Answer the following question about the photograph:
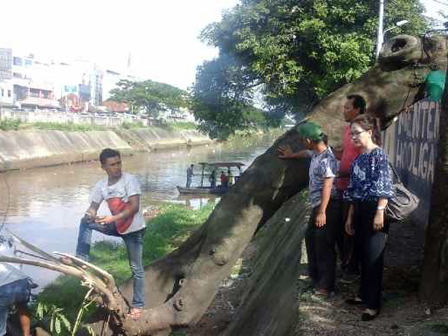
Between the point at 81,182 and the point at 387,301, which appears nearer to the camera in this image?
the point at 387,301

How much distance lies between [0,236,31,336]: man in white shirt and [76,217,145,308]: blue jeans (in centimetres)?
57

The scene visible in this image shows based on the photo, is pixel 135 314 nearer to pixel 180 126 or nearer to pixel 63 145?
pixel 63 145

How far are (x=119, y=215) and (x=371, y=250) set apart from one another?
207 cm

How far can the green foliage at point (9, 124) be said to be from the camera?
34.6 m

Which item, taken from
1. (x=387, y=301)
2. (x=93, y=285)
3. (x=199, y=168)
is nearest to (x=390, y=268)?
(x=387, y=301)

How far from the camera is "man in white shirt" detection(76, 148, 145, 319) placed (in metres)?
4.63

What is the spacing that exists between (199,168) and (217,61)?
1997cm

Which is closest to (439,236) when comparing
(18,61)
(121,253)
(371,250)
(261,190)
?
(371,250)

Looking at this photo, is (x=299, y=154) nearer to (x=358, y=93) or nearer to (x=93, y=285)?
(x=358, y=93)

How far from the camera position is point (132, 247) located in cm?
476

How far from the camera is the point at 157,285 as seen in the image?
4.83m

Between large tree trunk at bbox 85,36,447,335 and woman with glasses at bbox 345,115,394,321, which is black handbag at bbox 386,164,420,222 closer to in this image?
woman with glasses at bbox 345,115,394,321

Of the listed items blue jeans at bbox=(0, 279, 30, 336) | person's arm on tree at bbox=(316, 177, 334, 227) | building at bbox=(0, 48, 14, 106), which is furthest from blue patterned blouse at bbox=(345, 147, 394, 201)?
building at bbox=(0, 48, 14, 106)

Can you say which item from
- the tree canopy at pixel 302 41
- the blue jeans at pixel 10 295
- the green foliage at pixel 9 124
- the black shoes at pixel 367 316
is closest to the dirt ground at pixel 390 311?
the black shoes at pixel 367 316
